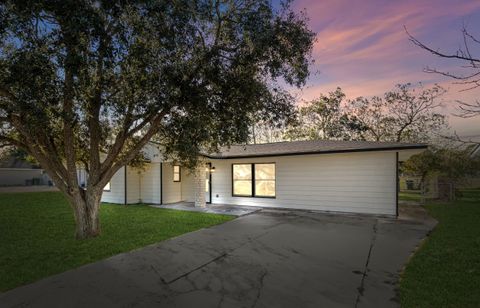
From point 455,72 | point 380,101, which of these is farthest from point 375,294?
point 380,101

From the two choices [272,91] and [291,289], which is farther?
[272,91]

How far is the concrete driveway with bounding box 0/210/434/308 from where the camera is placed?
4164 mm

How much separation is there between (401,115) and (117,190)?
25399 millimetres

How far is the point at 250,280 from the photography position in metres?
4.94

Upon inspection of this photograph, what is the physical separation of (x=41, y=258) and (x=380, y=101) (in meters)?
30.5

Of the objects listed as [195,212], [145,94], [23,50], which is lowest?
[195,212]

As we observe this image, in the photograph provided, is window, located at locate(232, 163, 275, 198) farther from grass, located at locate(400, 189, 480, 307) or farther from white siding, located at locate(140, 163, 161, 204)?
grass, located at locate(400, 189, 480, 307)

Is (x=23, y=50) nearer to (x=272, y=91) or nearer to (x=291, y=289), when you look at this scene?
(x=272, y=91)

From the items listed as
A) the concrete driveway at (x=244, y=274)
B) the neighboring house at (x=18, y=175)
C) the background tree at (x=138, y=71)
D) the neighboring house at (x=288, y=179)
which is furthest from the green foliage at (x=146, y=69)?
the neighboring house at (x=18, y=175)

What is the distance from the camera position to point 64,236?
8094 mm

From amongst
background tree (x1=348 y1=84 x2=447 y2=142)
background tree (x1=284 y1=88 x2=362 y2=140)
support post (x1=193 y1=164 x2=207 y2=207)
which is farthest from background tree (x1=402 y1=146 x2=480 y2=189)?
support post (x1=193 y1=164 x2=207 y2=207)

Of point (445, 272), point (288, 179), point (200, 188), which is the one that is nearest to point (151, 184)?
point (200, 188)

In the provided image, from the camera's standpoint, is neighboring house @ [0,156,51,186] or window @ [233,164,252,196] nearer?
window @ [233,164,252,196]

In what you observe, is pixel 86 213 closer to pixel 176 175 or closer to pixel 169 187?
pixel 169 187
